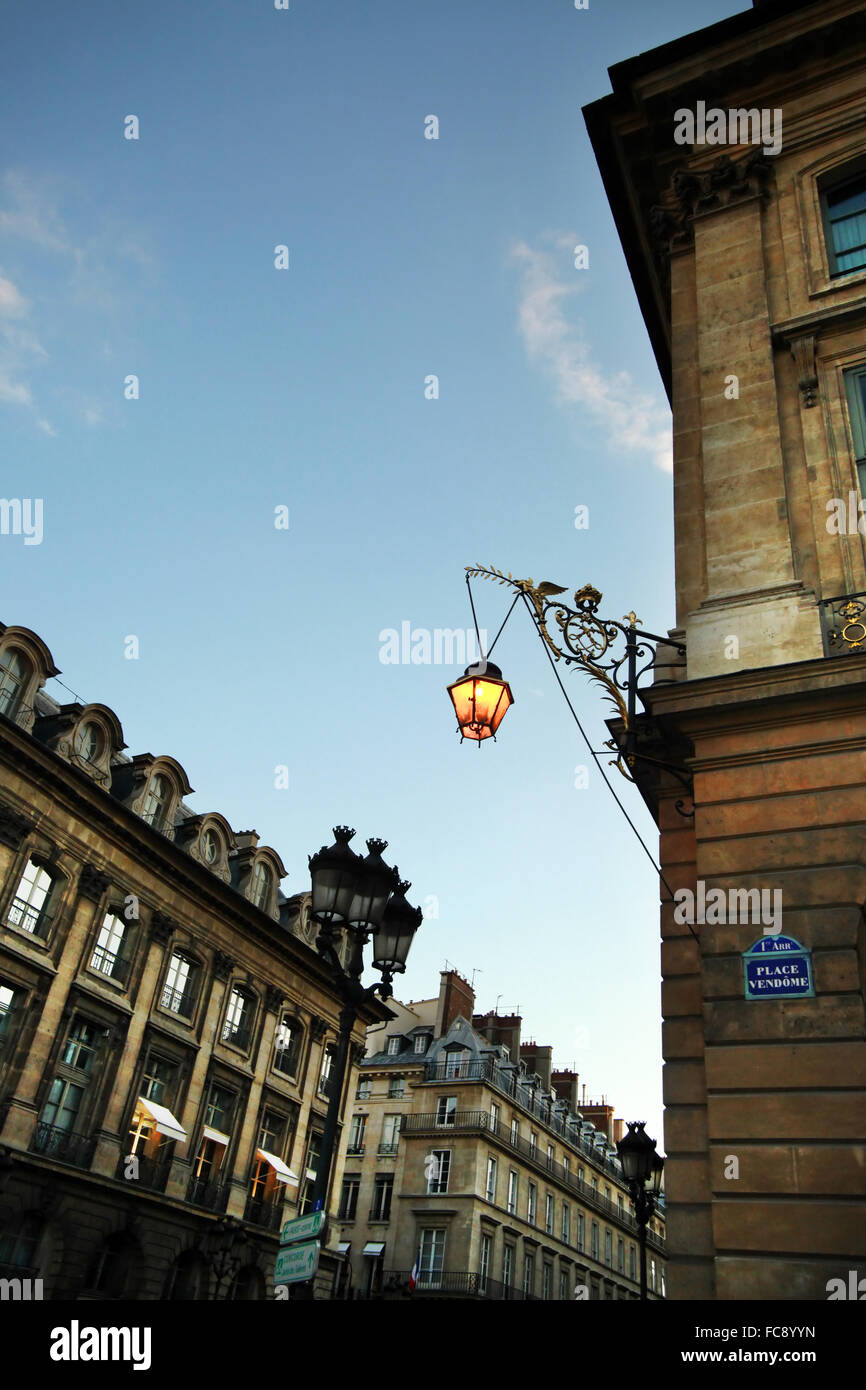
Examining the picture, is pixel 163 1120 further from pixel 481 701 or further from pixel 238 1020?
pixel 481 701

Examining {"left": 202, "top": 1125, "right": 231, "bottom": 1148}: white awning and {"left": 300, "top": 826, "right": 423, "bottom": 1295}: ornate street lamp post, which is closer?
{"left": 300, "top": 826, "right": 423, "bottom": 1295}: ornate street lamp post

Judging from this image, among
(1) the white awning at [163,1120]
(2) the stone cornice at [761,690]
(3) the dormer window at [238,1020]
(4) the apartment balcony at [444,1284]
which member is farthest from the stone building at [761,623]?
(4) the apartment balcony at [444,1284]

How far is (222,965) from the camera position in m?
33.3

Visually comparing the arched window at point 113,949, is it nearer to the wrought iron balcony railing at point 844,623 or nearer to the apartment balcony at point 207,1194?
the apartment balcony at point 207,1194

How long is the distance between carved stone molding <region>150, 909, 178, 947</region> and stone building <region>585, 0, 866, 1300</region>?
23.3m

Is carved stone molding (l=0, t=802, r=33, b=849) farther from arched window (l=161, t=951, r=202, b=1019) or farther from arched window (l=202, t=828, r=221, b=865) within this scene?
arched window (l=202, t=828, r=221, b=865)

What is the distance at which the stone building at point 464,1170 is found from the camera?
46688mm

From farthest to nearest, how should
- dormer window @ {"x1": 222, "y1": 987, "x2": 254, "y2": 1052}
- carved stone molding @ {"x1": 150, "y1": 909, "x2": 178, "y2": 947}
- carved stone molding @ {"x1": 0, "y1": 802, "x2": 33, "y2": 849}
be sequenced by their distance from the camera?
dormer window @ {"x1": 222, "y1": 987, "x2": 254, "y2": 1052}
carved stone molding @ {"x1": 150, "y1": 909, "x2": 178, "y2": 947}
carved stone molding @ {"x1": 0, "y1": 802, "x2": 33, "y2": 849}

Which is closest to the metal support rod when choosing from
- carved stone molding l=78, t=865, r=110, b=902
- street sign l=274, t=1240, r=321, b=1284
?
street sign l=274, t=1240, r=321, b=1284

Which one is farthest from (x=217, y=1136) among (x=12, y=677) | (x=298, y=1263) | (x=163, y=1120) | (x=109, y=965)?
(x=298, y=1263)

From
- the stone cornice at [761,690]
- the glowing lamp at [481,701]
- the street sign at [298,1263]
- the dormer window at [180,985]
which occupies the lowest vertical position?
the street sign at [298,1263]

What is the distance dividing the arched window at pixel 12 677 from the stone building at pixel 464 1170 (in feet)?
93.7

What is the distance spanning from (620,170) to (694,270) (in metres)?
3.20

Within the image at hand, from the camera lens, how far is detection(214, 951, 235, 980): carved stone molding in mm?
33219
